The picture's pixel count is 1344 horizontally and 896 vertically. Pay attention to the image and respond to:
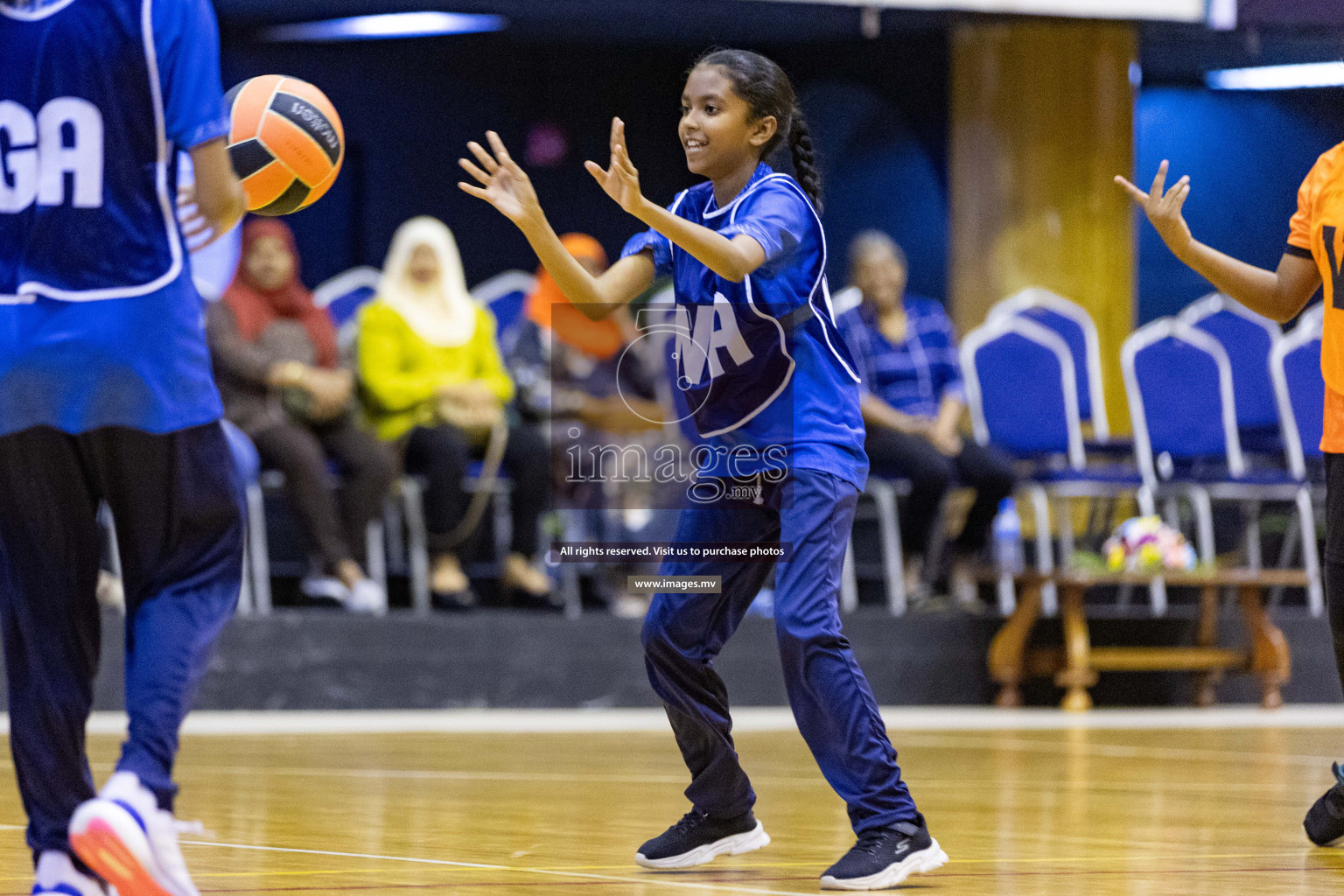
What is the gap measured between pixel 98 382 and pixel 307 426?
424 centimetres

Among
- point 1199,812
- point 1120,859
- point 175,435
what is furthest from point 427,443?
point 175,435

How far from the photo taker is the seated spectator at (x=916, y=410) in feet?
22.3

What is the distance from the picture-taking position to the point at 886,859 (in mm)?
2732

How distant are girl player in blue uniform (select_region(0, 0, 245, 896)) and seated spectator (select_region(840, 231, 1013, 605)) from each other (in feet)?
15.3

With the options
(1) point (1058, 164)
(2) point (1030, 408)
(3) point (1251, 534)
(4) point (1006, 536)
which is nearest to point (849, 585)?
(4) point (1006, 536)

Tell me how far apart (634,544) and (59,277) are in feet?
14.4

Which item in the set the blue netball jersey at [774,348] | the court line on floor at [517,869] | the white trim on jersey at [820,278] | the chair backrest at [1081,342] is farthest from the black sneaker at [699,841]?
the chair backrest at [1081,342]

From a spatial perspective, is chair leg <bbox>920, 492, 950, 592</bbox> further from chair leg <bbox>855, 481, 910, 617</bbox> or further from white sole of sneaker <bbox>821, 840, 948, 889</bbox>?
white sole of sneaker <bbox>821, 840, 948, 889</bbox>

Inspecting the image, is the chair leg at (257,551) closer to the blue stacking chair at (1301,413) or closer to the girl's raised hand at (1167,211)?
the girl's raised hand at (1167,211)

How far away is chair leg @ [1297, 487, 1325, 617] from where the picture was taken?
704 cm

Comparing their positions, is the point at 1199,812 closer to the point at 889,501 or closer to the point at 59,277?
the point at 59,277

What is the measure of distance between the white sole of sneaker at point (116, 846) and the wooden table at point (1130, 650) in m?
5.06

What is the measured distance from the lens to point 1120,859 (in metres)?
3.10

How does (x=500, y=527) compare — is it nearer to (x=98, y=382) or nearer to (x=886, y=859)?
(x=886, y=859)
